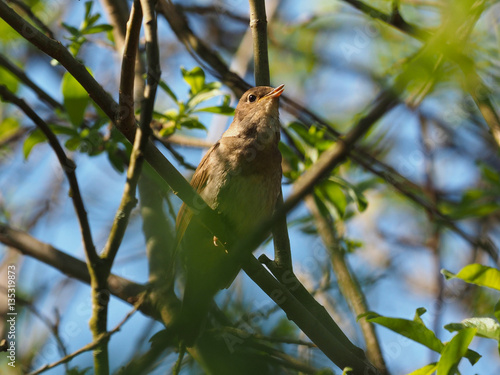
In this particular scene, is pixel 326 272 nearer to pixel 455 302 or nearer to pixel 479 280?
pixel 479 280

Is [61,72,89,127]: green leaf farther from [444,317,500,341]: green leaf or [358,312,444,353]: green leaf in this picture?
[444,317,500,341]: green leaf

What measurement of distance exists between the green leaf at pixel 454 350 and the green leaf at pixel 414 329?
0.70 ft

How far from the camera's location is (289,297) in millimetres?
2955

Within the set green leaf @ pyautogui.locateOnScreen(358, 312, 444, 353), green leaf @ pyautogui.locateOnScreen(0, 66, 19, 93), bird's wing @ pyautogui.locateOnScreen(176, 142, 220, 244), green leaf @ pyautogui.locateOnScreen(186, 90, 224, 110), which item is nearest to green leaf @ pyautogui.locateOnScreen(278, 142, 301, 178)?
bird's wing @ pyautogui.locateOnScreen(176, 142, 220, 244)

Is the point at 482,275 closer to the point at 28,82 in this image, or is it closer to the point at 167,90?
the point at 167,90

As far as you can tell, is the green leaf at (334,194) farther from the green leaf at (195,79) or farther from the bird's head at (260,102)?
the green leaf at (195,79)

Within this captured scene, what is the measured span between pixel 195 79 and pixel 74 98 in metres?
0.92

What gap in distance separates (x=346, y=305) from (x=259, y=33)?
2273 mm

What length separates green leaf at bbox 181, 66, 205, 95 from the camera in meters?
4.46

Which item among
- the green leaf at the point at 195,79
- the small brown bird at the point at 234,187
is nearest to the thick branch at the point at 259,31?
the small brown bird at the point at 234,187

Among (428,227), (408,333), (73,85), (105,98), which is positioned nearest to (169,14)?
(73,85)

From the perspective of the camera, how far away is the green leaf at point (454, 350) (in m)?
2.42

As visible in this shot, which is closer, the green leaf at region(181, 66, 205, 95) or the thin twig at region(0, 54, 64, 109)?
the thin twig at region(0, 54, 64, 109)

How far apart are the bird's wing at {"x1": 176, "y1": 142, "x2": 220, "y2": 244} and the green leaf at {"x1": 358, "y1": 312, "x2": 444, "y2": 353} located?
1.80 m
